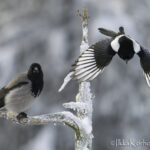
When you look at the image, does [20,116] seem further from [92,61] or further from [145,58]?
[145,58]

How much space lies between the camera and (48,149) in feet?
31.8

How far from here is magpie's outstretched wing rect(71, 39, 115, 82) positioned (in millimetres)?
4445

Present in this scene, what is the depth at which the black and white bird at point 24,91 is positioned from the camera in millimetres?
4844

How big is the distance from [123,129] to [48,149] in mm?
1140

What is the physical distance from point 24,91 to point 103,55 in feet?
2.26

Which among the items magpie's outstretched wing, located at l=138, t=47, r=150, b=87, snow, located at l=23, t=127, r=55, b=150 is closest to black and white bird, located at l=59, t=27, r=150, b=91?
magpie's outstretched wing, located at l=138, t=47, r=150, b=87

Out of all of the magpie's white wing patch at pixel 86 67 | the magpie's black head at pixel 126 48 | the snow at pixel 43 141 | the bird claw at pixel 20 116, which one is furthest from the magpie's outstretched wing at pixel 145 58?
the snow at pixel 43 141

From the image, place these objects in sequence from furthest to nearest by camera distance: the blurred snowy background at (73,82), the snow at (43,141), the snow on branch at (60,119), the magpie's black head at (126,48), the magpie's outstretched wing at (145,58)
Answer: the snow at (43,141) → the blurred snowy background at (73,82) → the magpie's outstretched wing at (145,58) → the magpie's black head at (126,48) → the snow on branch at (60,119)

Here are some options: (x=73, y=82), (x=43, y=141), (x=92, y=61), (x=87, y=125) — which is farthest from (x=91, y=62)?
(x=43, y=141)

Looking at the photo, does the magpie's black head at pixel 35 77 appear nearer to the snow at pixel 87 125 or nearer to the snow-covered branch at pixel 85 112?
the snow-covered branch at pixel 85 112

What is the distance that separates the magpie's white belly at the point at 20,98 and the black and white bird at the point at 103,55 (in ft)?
1.52

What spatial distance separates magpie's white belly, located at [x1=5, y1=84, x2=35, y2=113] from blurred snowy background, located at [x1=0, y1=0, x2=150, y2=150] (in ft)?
14.2

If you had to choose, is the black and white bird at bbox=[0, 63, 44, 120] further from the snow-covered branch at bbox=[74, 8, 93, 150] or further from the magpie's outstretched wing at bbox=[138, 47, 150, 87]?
the magpie's outstretched wing at bbox=[138, 47, 150, 87]

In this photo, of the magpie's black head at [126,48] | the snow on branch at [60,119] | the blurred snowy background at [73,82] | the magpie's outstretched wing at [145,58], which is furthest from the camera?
the blurred snowy background at [73,82]
